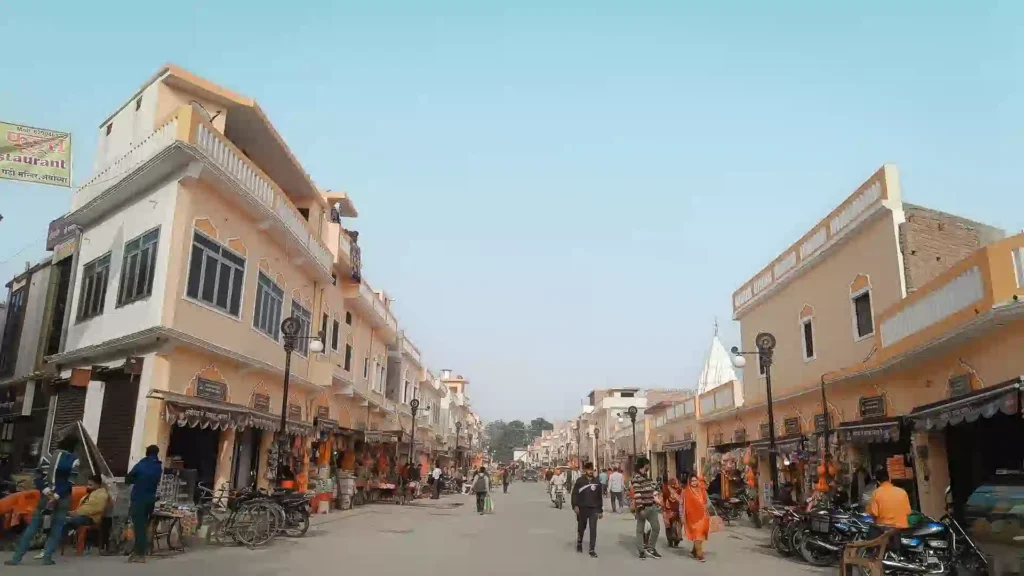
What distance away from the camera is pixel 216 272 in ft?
48.2

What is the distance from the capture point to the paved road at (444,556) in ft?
30.2

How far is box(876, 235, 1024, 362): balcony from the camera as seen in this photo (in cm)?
947

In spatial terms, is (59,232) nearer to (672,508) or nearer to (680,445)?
(672,508)

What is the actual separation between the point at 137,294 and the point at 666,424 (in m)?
27.2

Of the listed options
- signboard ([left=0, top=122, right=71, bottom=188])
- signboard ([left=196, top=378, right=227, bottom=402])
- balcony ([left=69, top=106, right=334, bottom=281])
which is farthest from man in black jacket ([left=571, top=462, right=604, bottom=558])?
signboard ([left=0, top=122, right=71, bottom=188])

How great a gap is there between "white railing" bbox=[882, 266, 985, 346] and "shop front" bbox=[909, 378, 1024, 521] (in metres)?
1.22

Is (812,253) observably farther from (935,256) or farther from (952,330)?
(952,330)

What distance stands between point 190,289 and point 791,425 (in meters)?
15.6

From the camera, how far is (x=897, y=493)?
29.5 ft

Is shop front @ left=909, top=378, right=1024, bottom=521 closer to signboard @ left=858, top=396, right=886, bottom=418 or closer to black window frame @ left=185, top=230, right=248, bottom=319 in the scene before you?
signboard @ left=858, top=396, right=886, bottom=418

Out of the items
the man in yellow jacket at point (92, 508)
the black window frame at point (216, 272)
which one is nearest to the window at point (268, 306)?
the black window frame at point (216, 272)

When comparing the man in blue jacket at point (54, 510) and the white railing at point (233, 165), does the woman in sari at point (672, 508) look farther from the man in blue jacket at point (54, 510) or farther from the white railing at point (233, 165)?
the white railing at point (233, 165)

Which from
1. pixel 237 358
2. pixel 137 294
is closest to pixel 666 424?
pixel 237 358

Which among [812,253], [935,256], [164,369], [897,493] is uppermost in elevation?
[812,253]
